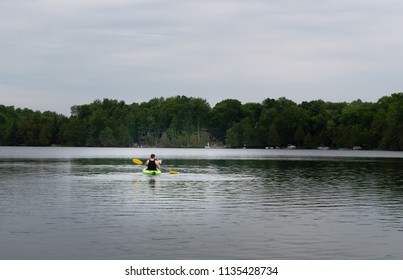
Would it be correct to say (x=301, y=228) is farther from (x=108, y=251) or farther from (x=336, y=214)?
(x=108, y=251)

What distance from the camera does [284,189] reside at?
1566 inches

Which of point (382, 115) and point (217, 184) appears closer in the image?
point (217, 184)

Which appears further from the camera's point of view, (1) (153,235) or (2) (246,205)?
(2) (246,205)

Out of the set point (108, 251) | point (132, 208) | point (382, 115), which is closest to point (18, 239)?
point (108, 251)

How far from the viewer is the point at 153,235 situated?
21.4 meters

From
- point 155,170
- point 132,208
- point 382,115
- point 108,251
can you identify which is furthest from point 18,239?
point 382,115

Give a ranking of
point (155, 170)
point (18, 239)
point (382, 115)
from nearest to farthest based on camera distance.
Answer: point (18, 239)
point (155, 170)
point (382, 115)
